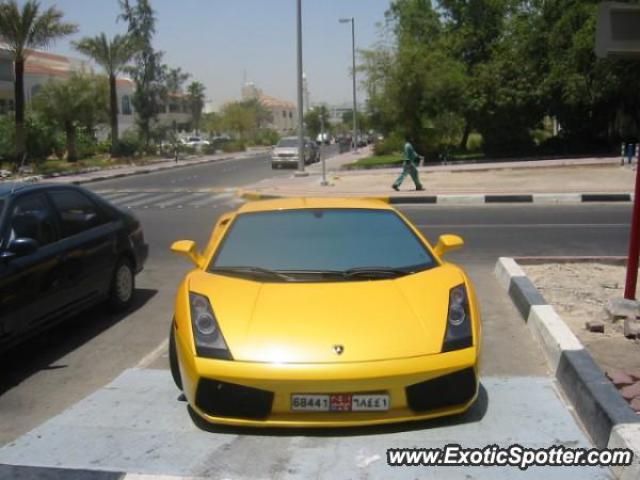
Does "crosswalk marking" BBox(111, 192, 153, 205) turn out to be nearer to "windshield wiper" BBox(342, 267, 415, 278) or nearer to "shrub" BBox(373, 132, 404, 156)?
"windshield wiper" BBox(342, 267, 415, 278)

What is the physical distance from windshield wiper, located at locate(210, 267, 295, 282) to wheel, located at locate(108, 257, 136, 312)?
268 cm

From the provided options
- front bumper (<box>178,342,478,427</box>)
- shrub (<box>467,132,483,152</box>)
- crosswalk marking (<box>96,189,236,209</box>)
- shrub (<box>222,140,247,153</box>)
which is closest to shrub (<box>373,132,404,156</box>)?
shrub (<box>467,132,483,152</box>)

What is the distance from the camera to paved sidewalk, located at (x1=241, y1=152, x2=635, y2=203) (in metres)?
18.7

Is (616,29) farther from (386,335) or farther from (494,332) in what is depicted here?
(386,335)

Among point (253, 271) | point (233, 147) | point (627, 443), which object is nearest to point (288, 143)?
point (233, 147)

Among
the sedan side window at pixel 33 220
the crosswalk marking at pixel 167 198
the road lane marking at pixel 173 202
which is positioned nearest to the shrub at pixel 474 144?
the crosswalk marking at pixel 167 198

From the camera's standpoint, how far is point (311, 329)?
3869 mm

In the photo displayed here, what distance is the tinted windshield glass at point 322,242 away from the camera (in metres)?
4.71

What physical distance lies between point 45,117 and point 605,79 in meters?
29.8

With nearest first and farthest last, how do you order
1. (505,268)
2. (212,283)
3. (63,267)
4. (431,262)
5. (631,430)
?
(631,430)
(212,283)
(431,262)
(63,267)
(505,268)

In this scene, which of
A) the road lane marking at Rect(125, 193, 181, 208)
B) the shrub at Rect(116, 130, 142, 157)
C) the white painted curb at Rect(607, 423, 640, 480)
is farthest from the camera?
the shrub at Rect(116, 130, 142, 157)

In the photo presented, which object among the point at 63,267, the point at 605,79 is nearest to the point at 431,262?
the point at 63,267

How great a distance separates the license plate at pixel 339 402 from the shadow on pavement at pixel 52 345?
8.23 ft

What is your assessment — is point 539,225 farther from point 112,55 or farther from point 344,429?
point 112,55
